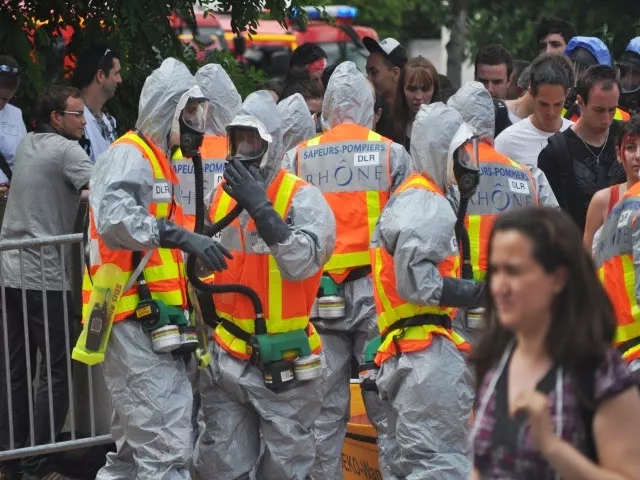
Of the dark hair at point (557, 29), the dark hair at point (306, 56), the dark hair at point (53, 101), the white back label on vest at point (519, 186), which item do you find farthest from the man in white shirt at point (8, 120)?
the dark hair at point (557, 29)

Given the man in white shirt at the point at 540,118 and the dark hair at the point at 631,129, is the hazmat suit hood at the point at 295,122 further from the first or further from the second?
the dark hair at the point at 631,129

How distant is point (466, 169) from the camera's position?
22.2 ft

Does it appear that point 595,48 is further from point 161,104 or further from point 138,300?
point 138,300

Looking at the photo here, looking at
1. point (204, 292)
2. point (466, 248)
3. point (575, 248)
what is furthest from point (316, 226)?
point (575, 248)

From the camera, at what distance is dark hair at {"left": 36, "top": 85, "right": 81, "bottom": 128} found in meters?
8.52

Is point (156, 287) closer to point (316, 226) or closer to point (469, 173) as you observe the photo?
point (316, 226)

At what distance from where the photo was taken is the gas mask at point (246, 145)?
6.44m

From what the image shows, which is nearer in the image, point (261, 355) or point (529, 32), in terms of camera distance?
point (261, 355)

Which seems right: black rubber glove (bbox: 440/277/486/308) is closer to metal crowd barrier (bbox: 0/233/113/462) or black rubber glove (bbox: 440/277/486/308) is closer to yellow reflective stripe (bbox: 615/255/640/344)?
yellow reflective stripe (bbox: 615/255/640/344)

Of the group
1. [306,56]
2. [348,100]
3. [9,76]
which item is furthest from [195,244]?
[306,56]

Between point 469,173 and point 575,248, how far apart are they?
3072mm

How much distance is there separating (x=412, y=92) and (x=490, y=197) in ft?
5.69

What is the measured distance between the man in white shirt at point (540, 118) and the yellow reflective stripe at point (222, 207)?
2.54m

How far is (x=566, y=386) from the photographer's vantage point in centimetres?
363
